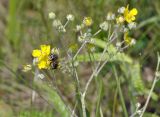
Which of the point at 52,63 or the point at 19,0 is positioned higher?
the point at 19,0

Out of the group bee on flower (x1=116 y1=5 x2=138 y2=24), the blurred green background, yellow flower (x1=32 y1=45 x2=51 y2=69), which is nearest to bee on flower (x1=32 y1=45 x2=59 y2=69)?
yellow flower (x1=32 y1=45 x2=51 y2=69)

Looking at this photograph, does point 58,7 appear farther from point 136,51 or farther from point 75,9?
point 136,51

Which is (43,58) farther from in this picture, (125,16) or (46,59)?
(125,16)

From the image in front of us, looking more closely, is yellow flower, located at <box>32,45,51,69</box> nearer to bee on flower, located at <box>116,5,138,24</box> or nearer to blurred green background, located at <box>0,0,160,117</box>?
bee on flower, located at <box>116,5,138,24</box>

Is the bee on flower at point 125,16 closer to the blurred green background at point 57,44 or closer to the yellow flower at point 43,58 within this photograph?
the yellow flower at point 43,58

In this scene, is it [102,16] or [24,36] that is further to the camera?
[24,36]

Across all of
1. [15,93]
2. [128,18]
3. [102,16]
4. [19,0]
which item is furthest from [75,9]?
[128,18]

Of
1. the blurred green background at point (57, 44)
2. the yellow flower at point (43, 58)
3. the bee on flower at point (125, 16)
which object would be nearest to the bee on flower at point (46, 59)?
the yellow flower at point (43, 58)

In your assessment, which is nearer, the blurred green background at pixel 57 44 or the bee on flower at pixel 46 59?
the bee on flower at pixel 46 59
